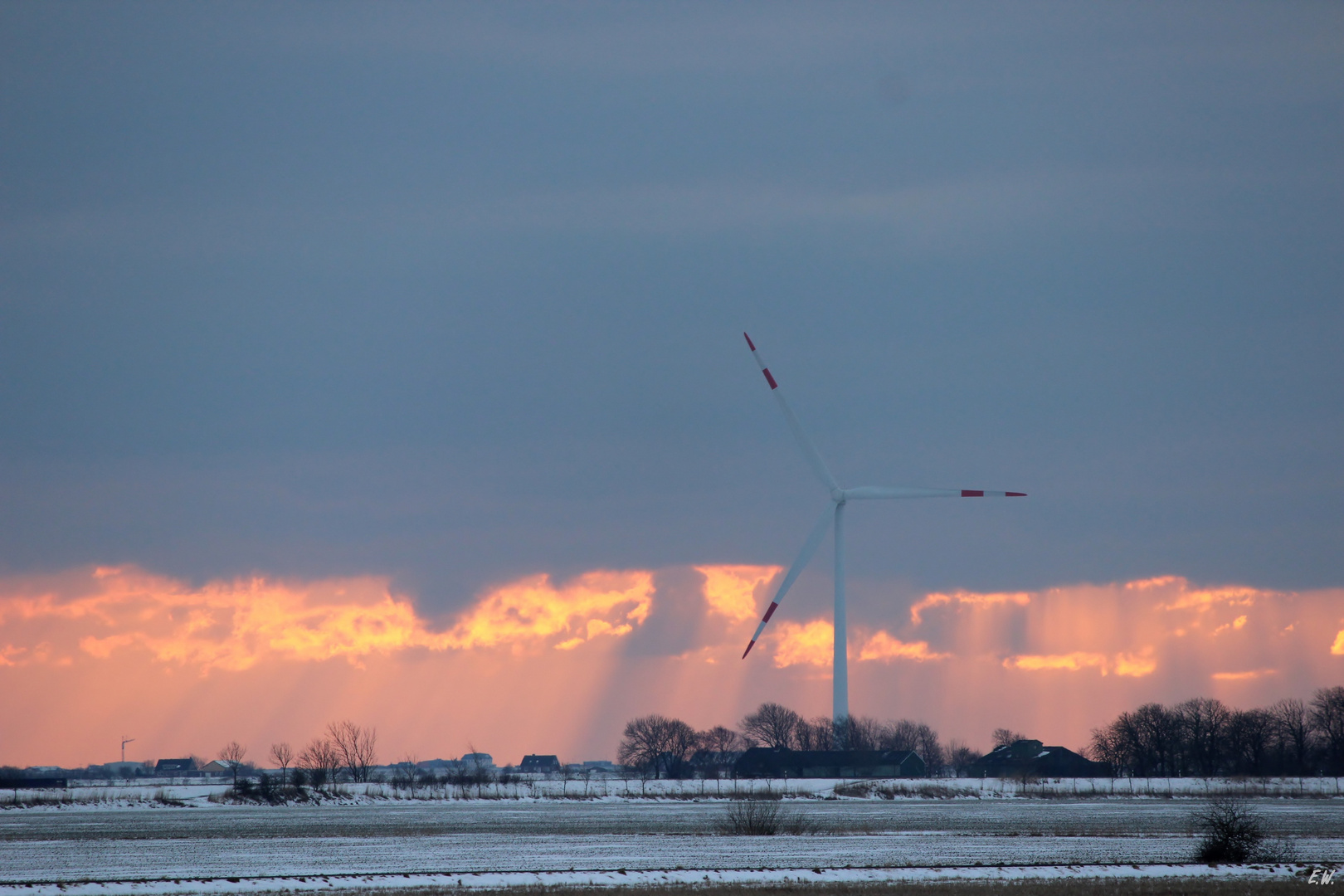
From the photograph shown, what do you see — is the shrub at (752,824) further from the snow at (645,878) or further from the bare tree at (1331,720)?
the bare tree at (1331,720)

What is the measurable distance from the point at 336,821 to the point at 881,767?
121873 mm

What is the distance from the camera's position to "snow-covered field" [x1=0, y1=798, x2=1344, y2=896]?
160 ft

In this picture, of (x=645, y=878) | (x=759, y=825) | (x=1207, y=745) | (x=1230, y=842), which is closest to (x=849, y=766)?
(x=1207, y=745)

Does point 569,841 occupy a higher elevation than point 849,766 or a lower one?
higher

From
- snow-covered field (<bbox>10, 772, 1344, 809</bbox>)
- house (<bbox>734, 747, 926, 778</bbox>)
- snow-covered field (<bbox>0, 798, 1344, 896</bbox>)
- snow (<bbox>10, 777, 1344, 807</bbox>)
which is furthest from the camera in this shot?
house (<bbox>734, 747, 926, 778</bbox>)

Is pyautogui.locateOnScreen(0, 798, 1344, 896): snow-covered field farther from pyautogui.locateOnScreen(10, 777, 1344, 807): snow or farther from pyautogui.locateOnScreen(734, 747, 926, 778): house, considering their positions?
pyautogui.locateOnScreen(734, 747, 926, 778): house

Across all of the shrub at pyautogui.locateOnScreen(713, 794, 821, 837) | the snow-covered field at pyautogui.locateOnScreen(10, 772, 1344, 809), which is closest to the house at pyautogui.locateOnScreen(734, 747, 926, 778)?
the snow-covered field at pyautogui.locateOnScreen(10, 772, 1344, 809)

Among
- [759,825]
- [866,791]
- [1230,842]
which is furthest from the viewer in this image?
[866,791]

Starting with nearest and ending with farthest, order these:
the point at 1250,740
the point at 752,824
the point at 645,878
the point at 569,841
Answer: the point at 645,878 → the point at 569,841 → the point at 752,824 → the point at 1250,740

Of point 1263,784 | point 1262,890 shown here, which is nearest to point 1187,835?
point 1262,890

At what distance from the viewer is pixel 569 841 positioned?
64.1 m

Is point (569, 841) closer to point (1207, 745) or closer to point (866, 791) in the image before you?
point (866, 791)

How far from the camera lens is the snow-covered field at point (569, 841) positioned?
1921 inches

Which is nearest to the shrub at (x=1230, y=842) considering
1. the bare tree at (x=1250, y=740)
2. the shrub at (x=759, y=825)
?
the shrub at (x=759, y=825)
